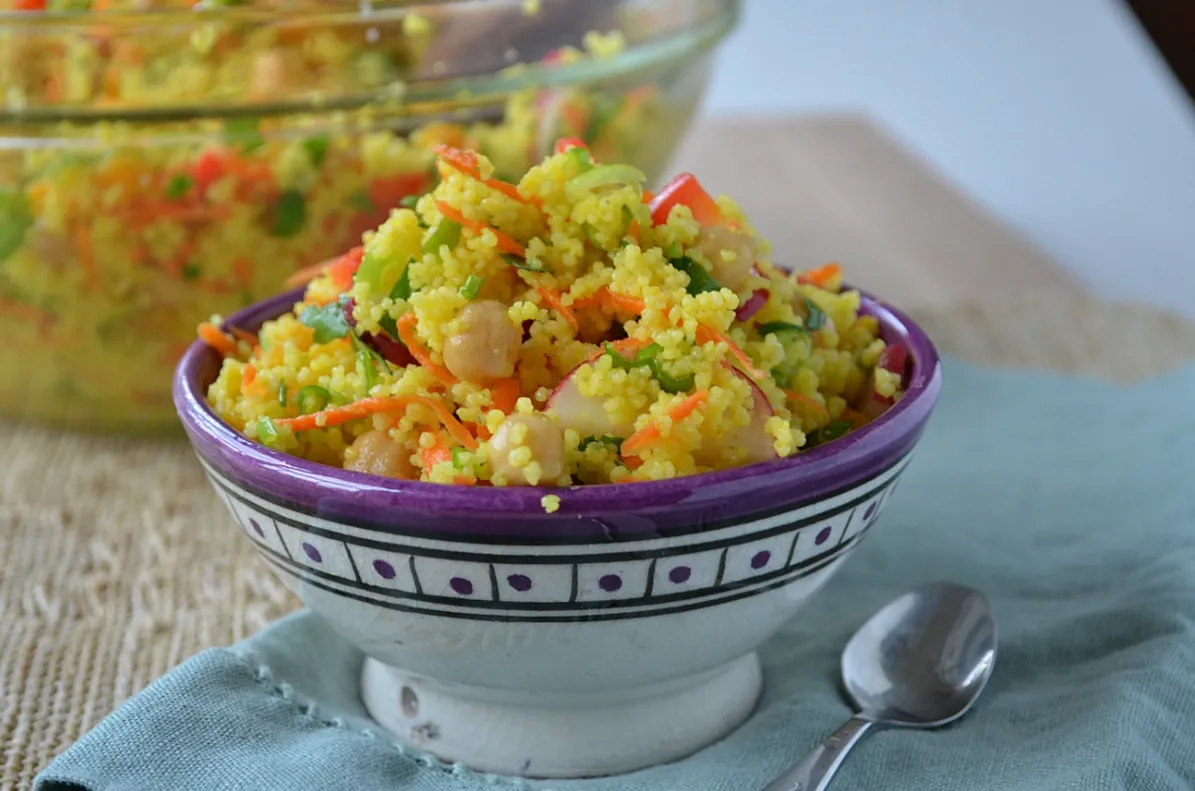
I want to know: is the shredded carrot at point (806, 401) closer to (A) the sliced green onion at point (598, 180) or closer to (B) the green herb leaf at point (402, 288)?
(A) the sliced green onion at point (598, 180)

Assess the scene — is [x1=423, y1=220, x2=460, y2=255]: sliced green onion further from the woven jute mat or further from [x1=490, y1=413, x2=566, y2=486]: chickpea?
the woven jute mat

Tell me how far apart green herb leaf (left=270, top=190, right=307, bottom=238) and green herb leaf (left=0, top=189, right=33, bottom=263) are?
31cm

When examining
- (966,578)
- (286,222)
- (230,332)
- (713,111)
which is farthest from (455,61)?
(713,111)

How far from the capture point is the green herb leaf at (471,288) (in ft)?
3.38

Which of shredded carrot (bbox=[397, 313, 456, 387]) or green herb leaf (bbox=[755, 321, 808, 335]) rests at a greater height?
green herb leaf (bbox=[755, 321, 808, 335])

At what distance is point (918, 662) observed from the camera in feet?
3.99

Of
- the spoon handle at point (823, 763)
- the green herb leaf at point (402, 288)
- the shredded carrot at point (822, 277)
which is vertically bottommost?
the spoon handle at point (823, 763)

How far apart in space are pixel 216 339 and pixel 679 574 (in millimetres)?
541

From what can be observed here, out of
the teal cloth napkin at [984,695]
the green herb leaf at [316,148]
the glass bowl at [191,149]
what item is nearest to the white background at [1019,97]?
the teal cloth napkin at [984,695]

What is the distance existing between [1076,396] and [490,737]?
3.67ft

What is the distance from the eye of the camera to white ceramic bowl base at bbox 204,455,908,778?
0.95 metres

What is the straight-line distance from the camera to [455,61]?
1829 millimetres

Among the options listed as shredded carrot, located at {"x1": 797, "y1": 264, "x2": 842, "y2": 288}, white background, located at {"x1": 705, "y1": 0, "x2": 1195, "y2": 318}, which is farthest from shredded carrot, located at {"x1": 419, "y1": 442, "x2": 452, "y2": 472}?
white background, located at {"x1": 705, "y1": 0, "x2": 1195, "y2": 318}

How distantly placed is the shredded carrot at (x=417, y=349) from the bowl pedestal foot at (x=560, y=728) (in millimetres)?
263
